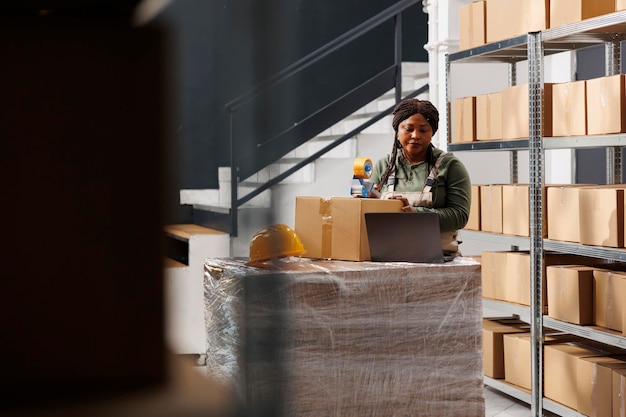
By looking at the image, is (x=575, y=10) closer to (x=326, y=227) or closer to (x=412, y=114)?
(x=412, y=114)

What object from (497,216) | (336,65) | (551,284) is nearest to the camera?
(551,284)

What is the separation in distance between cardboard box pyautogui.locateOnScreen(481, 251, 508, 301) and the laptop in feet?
6.07

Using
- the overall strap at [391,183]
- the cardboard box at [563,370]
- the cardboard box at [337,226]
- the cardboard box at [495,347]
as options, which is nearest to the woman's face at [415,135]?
the overall strap at [391,183]

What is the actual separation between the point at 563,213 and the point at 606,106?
0.60m

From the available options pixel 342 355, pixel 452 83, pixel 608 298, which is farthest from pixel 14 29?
pixel 452 83

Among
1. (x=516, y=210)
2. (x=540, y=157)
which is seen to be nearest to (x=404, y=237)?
(x=540, y=157)

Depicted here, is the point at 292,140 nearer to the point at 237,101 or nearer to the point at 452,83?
the point at 237,101

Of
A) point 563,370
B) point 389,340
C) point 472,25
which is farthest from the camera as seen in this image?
point 472,25

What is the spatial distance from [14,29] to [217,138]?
11 cm

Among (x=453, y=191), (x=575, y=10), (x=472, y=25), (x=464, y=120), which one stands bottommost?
(x=453, y=191)

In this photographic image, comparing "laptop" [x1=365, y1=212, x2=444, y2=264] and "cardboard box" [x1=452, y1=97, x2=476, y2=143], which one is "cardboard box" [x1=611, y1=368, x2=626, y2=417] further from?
"cardboard box" [x1=452, y1=97, x2=476, y2=143]

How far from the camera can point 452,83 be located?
5.64 meters

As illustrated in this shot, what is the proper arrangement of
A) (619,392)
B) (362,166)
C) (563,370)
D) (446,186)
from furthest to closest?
(563,370)
(446,186)
(619,392)
(362,166)

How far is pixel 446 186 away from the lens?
3723 mm
